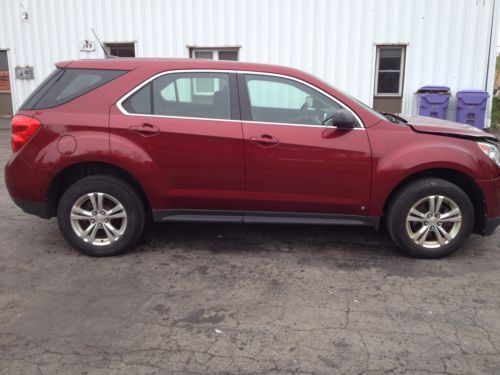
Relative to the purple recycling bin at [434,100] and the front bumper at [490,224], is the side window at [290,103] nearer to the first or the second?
the front bumper at [490,224]

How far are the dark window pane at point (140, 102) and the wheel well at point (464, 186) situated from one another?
88.9 inches

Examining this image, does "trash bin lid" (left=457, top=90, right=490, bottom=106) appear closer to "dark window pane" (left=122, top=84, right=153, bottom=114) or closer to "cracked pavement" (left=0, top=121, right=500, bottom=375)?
"cracked pavement" (left=0, top=121, right=500, bottom=375)

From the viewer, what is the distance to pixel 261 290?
3734 mm

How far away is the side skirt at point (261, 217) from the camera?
14.2 feet

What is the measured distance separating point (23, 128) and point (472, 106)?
32.7 ft

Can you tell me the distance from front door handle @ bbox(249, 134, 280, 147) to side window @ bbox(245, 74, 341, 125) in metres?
0.18

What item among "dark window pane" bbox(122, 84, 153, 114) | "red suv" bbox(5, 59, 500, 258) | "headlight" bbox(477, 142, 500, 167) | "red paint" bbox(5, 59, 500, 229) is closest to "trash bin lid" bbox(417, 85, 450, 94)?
"red suv" bbox(5, 59, 500, 258)

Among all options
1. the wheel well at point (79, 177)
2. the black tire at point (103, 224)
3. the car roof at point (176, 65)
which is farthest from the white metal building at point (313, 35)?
the black tire at point (103, 224)

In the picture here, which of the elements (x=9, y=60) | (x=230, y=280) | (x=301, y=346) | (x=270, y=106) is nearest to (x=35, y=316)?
(x=230, y=280)

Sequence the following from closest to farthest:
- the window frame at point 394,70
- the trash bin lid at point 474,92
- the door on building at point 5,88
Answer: the trash bin lid at point 474,92 → the window frame at point 394,70 → the door on building at point 5,88

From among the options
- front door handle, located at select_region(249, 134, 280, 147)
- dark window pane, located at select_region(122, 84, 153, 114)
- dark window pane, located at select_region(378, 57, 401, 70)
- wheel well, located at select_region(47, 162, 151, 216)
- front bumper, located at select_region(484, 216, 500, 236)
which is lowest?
front bumper, located at select_region(484, 216, 500, 236)

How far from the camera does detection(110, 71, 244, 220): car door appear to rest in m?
4.16

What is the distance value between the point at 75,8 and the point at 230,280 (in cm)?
1109

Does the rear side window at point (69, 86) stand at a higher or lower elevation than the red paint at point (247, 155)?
higher
